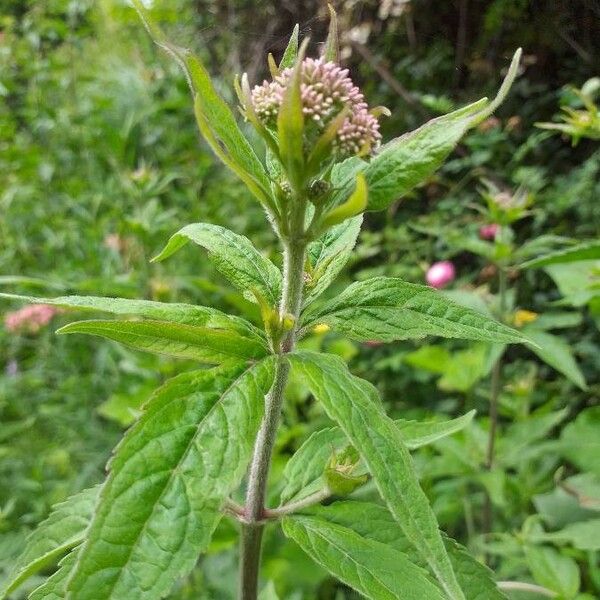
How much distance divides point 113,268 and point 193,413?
2296 mm

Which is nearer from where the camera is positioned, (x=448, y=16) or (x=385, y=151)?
(x=385, y=151)

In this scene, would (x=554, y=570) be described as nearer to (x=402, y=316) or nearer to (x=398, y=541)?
(x=398, y=541)

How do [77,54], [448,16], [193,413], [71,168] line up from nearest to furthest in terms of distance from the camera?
[193,413]
[448,16]
[71,168]
[77,54]

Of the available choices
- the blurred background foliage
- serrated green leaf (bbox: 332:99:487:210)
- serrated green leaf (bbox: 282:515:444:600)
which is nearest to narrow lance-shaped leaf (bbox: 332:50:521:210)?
serrated green leaf (bbox: 332:99:487:210)

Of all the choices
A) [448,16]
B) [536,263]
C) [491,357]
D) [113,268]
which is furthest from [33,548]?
[448,16]

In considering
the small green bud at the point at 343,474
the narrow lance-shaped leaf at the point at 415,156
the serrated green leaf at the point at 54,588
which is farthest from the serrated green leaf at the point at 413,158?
the serrated green leaf at the point at 54,588

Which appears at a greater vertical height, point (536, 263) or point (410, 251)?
point (410, 251)

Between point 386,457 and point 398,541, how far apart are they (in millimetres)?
228

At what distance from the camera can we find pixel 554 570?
1326mm

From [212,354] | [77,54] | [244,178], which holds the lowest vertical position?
[212,354]

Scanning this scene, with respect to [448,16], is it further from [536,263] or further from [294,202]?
[294,202]

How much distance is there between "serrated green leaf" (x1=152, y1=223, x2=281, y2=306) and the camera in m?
0.72

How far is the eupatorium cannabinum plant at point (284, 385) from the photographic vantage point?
1.67ft

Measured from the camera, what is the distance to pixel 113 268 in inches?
108
